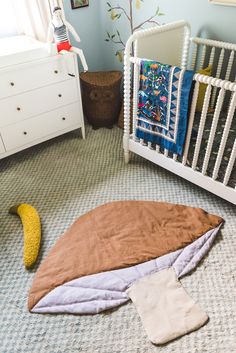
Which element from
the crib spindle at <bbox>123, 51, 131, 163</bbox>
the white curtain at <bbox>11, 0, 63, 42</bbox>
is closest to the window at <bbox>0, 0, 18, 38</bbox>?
the white curtain at <bbox>11, 0, 63, 42</bbox>

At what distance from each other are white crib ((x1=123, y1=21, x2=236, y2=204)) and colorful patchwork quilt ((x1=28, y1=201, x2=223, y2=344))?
24 cm

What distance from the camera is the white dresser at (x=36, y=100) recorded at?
188 centimetres

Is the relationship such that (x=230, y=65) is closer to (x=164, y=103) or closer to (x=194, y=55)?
(x=194, y=55)

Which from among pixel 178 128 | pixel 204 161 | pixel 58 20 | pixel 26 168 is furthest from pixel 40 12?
pixel 204 161

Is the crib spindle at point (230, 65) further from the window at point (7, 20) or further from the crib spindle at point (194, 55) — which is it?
the window at point (7, 20)

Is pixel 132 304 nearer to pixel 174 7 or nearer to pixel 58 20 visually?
pixel 58 20

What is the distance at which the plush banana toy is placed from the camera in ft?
4.83

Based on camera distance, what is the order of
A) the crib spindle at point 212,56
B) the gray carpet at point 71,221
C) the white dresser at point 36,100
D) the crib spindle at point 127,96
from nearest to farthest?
the gray carpet at point 71,221 < the crib spindle at point 127,96 < the white dresser at point 36,100 < the crib spindle at point 212,56

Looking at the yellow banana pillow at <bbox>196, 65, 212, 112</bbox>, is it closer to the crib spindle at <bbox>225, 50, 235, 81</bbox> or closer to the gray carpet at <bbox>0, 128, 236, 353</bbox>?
the crib spindle at <bbox>225, 50, 235, 81</bbox>

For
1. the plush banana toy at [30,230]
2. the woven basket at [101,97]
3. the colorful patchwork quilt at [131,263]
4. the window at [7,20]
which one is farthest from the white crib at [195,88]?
the window at [7,20]

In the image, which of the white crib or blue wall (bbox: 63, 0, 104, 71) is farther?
blue wall (bbox: 63, 0, 104, 71)

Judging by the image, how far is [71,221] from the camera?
5.61 feet

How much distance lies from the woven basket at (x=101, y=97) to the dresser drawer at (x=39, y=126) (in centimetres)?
22

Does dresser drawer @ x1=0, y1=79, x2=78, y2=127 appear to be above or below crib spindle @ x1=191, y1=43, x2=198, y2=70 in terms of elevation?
below
